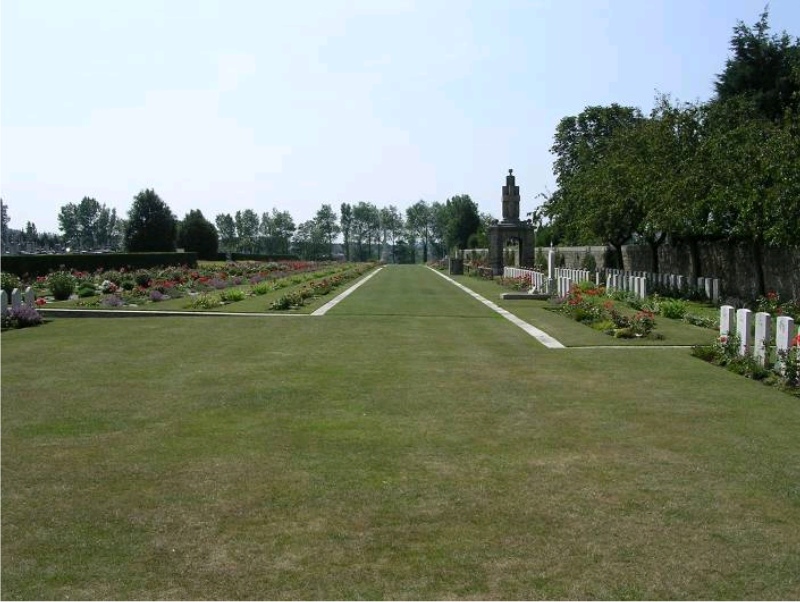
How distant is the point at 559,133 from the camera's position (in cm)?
5172

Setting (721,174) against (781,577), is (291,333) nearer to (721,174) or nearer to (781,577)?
(781,577)

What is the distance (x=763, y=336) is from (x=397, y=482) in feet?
20.5

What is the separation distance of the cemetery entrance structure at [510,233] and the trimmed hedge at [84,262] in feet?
68.8

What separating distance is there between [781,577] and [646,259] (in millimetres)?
29543

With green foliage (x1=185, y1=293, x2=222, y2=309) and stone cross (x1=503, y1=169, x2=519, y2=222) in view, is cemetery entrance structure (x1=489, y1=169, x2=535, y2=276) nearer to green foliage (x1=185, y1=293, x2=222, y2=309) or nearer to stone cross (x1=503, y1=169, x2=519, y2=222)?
stone cross (x1=503, y1=169, x2=519, y2=222)

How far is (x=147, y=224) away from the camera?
60.8m

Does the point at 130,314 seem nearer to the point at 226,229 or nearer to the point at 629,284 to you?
the point at 629,284

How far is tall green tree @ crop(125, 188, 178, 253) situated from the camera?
198 feet

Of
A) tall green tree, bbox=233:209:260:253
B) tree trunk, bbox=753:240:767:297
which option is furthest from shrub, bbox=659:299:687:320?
tall green tree, bbox=233:209:260:253

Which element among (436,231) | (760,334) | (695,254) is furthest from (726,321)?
(436,231)

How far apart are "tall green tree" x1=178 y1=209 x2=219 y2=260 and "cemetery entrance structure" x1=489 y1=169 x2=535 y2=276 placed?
34.8m

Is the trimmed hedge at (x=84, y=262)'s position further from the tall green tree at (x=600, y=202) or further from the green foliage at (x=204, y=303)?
→ the tall green tree at (x=600, y=202)

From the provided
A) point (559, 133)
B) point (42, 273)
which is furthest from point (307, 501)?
point (559, 133)

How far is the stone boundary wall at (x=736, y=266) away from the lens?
65.9 ft
